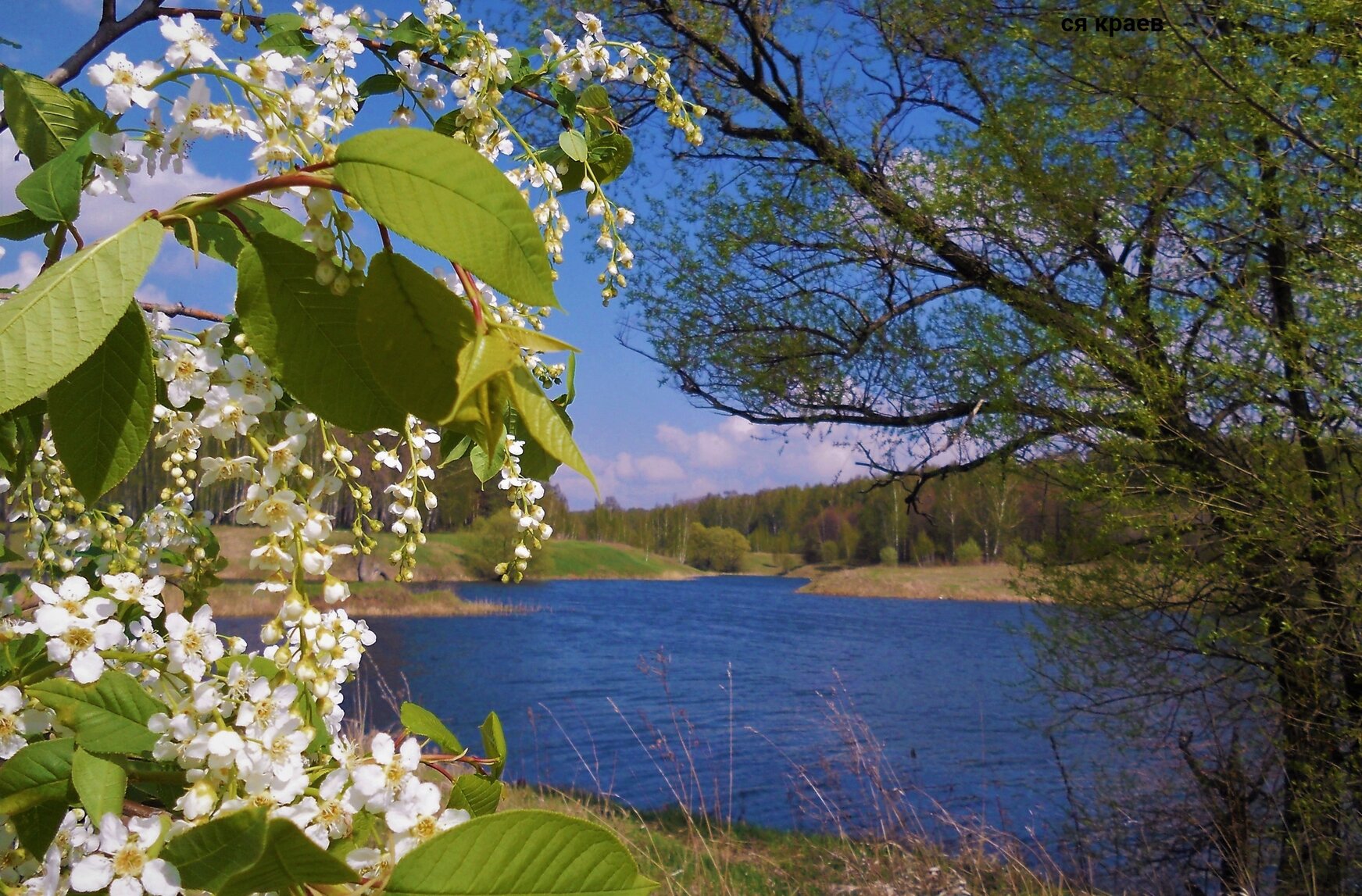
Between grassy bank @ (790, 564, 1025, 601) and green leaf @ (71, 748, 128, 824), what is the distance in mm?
17297

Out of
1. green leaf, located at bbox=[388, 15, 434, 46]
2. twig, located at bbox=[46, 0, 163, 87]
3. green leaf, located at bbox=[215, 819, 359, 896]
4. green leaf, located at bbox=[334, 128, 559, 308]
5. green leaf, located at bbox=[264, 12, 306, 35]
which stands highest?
green leaf, located at bbox=[388, 15, 434, 46]

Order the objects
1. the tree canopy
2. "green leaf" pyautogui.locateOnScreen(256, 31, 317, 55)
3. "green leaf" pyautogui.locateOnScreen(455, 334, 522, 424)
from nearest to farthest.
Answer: "green leaf" pyautogui.locateOnScreen(455, 334, 522, 424) < "green leaf" pyautogui.locateOnScreen(256, 31, 317, 55) < the tree canopy

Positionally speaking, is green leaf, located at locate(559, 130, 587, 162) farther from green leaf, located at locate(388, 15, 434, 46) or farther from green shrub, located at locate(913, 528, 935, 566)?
green shrub, located at locate(913, 528, 935, 566)

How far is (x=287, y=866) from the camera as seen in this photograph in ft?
0.98

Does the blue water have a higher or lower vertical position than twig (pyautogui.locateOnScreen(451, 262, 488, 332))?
lower

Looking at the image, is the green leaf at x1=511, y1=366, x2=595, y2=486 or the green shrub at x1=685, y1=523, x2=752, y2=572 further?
the green shrub at x1=685, y1=523, x2=752, y2=572

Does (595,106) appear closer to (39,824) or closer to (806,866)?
(39,824)

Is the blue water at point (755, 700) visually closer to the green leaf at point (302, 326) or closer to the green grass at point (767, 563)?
the green leaf at point (302, 326)

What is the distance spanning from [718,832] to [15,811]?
4736mm

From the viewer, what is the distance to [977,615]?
19422 mm

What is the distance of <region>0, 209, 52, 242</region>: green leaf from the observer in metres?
0.45

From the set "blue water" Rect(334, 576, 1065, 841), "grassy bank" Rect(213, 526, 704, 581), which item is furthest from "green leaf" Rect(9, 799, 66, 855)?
"grassy bank" Rect(213, 526, 704, 581)

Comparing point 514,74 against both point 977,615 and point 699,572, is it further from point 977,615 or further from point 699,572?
point 699,572

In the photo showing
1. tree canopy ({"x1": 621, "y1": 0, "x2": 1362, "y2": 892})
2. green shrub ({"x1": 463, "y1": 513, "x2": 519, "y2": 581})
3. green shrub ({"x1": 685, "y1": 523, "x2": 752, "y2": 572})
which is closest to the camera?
tree canopy ({"x1": 621, "y1": 0, "x2": 1362, "y2": 892})
